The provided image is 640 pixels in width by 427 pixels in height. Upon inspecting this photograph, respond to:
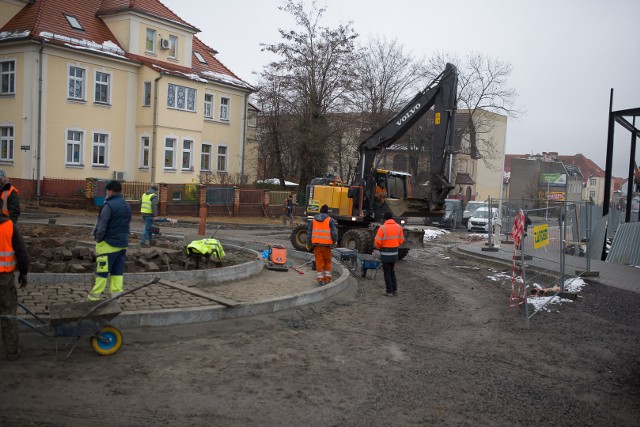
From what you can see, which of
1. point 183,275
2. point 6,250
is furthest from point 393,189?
point 6,250

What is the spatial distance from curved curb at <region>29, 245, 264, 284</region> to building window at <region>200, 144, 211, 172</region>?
27612 mm

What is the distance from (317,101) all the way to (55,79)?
1529cm

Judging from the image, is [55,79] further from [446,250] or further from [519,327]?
[519,327]

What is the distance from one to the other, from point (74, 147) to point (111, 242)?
2628cm

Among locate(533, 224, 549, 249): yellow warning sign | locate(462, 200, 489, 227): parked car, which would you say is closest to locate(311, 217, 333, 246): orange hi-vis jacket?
locate(533, 224, 549, 249): yellow warning sign

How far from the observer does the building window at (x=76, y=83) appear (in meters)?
31.4

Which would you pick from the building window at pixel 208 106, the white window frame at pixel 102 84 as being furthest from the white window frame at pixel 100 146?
the building window at pixel 208 106

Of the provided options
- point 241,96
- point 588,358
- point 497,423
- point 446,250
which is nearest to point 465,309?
point 588,358

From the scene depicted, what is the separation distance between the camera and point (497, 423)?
5.68m

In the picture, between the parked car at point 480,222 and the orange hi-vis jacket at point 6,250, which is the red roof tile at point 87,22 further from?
the orange hi-vis jacket at point 6,250

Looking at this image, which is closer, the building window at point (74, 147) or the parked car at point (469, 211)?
the building window at point (74, 147)

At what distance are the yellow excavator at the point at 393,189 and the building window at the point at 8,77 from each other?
19270mm

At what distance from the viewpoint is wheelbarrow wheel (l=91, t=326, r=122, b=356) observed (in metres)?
6.85

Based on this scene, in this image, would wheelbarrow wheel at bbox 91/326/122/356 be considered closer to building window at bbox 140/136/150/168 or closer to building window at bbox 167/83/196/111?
building window at bbox 140/136/150/168
